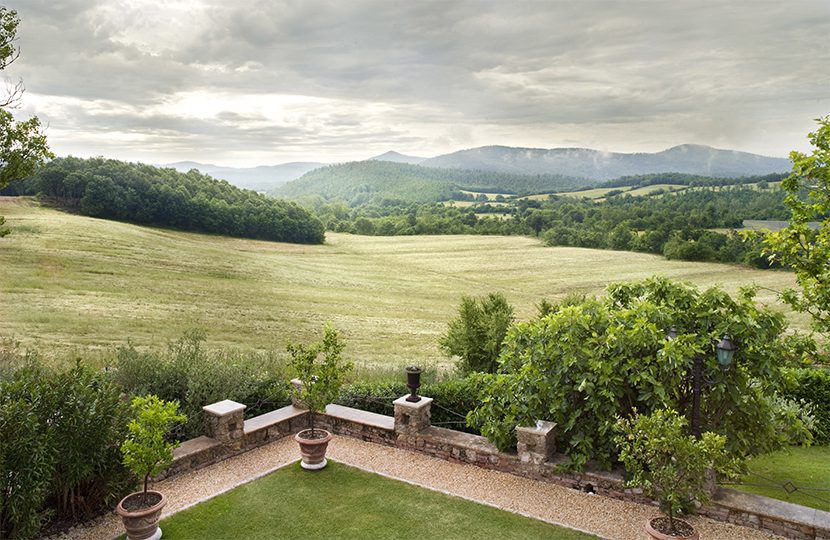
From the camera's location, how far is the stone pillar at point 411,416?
29.1 ft

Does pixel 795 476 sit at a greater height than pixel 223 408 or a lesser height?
lesser

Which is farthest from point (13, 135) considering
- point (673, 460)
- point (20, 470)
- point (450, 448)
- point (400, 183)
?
point (400, 183)

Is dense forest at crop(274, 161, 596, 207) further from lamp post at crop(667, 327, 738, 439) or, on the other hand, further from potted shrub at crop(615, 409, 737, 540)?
Answer: potted shrub at crop(615, 409, 737, 540)

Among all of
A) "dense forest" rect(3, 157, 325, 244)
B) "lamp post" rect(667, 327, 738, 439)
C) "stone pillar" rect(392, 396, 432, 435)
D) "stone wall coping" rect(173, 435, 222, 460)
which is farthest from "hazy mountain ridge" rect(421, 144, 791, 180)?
"stone wall coping" rect(173, 435, 222, 460)

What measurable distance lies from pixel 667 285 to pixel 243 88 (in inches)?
882

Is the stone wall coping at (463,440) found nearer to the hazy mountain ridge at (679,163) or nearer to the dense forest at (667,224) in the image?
the dense forest at (667,224)

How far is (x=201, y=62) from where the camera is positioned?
68.3ft

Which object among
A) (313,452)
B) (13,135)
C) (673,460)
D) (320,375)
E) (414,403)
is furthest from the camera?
(414,403)

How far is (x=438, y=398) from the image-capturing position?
1057 cm

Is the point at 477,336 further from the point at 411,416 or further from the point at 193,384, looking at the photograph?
the point at 193,384

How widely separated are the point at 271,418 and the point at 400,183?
117165mm

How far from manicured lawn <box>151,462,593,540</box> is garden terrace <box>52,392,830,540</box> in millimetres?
291

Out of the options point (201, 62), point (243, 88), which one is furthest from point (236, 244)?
point (201, 62)

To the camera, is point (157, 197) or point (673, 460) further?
point (157, 197)
